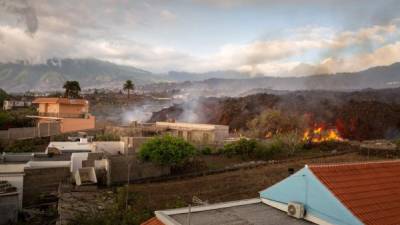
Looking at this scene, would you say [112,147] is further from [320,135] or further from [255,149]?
[320,135]

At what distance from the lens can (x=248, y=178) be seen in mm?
23672

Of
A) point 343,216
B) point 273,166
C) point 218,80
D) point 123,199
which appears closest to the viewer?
point 343,216

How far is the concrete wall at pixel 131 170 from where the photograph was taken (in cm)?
2293

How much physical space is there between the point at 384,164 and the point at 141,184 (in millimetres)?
15399

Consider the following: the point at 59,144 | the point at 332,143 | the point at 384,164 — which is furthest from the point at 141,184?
the point at 332,143

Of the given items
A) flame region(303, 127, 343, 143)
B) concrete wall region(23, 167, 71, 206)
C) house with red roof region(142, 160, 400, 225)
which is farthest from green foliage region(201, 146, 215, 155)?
house with red roof region(142, 160, 400, 225)

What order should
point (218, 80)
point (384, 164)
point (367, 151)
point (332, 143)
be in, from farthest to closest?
point (218, 80) → point (332, 143) → point (367, 151) → point (384, 164)

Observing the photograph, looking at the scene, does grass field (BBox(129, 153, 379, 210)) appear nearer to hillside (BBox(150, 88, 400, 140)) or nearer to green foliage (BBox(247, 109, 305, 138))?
green foliage (BBox(247, 109, 305, 138))

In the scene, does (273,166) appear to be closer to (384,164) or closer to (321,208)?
(384,164)

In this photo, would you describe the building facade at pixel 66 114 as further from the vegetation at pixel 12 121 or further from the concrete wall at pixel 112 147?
the concrete wall at pixel 112 147

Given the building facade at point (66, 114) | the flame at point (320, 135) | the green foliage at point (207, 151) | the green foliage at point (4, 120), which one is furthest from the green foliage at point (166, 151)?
the flame at point (320, 135)

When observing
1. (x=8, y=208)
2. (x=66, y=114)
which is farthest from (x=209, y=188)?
(x=66, y=114)

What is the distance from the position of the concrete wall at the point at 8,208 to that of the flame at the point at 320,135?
33258 millimetres

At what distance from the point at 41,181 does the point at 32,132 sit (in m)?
16.6
